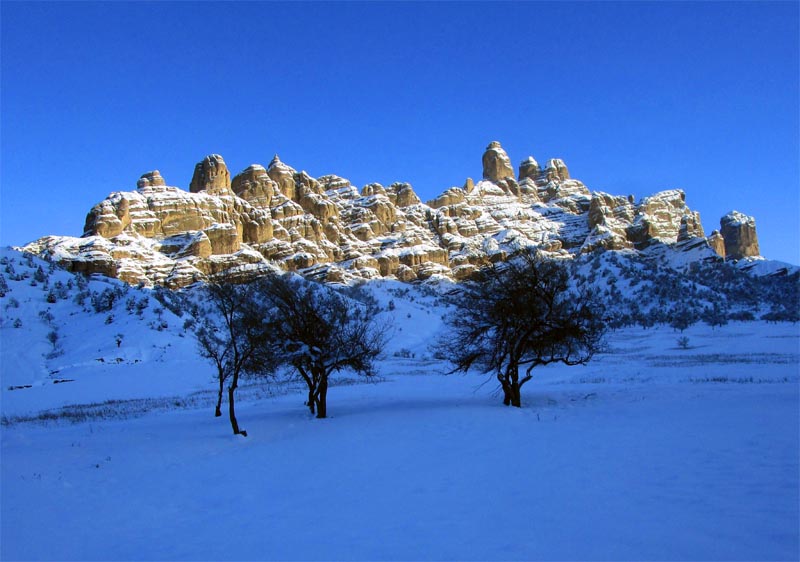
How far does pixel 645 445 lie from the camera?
35.7 feet

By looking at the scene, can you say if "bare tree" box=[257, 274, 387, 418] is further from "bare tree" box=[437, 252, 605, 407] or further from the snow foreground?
"bare tree" box=[437, 252, 605, 407]

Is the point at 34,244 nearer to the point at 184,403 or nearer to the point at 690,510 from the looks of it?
the point at 184,403

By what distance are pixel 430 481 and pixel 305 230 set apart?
444ft

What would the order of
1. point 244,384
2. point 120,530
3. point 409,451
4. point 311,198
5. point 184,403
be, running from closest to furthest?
point 120,530
point 409,451
point 184,403
point 244,384
point 311,198

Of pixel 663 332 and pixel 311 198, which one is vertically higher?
pixel 311 198

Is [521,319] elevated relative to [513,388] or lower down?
elevated

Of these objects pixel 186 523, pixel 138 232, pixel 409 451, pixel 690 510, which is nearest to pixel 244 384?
pixel 409 451

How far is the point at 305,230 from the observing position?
140250mm

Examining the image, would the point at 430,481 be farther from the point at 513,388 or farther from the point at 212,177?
the point at 212,177

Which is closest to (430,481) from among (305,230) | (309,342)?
(309,342)

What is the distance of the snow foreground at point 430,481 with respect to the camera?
6.46 metres

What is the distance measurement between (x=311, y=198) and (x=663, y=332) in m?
122

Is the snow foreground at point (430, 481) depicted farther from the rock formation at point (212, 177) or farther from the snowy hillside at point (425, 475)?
the rock formation at point (212, 177)

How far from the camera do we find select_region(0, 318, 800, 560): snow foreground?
21.2 ft
